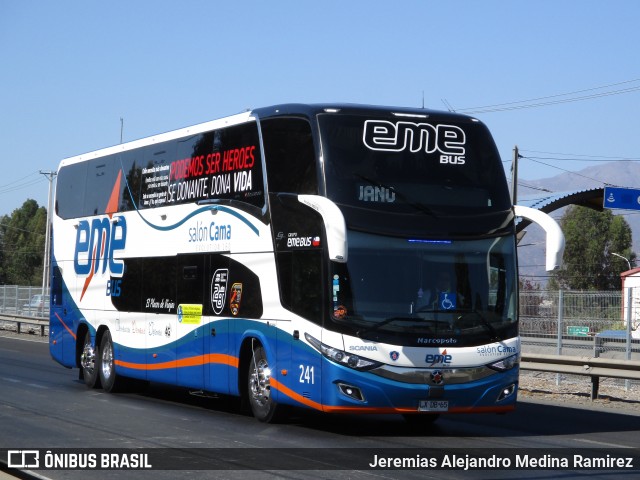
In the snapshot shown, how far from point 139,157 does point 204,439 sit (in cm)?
772

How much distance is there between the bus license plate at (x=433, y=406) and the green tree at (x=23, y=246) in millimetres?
109102

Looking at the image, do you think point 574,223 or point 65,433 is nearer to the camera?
point 65,433

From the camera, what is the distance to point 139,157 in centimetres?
1962

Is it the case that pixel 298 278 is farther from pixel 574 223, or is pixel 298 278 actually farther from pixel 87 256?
pixel 574 223

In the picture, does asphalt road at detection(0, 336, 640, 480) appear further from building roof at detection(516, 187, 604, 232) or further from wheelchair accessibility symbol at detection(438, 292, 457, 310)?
building roof at detection(516, 187, 604, 232)

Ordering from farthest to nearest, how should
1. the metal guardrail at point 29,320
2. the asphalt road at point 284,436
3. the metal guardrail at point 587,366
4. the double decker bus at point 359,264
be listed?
the metal guardrail at point 29,320 → the metal guardrail at point 587,366 → the double decker bus at point 359,264 → the asphalt road at point 284,436

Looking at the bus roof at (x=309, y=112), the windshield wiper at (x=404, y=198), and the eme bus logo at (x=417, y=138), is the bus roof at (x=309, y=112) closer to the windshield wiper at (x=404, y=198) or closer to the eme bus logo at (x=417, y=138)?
the eme bus logo at (x=417, y=138)

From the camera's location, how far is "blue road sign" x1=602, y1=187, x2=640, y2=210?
77.8 feet

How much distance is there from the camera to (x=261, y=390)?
15.1 metres

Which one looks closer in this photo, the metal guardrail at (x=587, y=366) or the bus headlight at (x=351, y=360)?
the bus headlight at (x=351, y=360)

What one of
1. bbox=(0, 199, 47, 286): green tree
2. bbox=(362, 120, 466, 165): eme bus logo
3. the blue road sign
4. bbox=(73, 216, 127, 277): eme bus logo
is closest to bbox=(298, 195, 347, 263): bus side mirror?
bbox=(362, 120, 466, 165): eme bus logo

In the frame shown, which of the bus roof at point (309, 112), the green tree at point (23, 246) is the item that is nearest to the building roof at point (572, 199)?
the bus roof at point (309, 112)

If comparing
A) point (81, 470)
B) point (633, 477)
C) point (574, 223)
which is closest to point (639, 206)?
point (633, 477)

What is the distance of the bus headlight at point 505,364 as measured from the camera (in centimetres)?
1376
